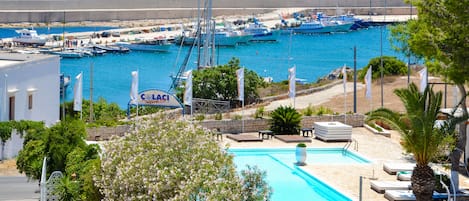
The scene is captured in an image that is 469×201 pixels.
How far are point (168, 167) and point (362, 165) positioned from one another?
10.4 metres

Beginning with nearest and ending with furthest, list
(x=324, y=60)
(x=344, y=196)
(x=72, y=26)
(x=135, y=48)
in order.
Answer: (x=344, y=196) < (x=324, y=60) < (x=135, y=48) < (x=72, y=26)

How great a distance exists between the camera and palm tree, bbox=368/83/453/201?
1728 centimetres

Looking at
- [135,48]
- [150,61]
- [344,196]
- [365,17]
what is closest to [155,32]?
[135,48]

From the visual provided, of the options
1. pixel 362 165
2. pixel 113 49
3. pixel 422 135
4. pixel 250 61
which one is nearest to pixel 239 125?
pixel 362 165

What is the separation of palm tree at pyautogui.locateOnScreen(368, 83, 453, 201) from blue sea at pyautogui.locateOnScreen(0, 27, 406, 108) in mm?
39813

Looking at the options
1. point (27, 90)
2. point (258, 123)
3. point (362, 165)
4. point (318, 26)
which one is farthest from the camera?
point (318, 26)

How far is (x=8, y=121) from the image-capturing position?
79.7ft

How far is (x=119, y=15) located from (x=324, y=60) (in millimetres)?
40728

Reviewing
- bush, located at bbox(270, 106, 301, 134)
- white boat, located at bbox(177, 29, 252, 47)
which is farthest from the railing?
white boat, located at bbox(177, 29, 252, 47)

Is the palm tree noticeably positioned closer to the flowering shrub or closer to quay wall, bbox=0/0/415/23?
the flowering shrub

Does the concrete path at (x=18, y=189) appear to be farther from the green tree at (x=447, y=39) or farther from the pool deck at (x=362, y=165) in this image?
the green tree at (x=447, y=39)

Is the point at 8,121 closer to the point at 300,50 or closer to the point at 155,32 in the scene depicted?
the point at 300,50

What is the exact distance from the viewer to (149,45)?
94.6m

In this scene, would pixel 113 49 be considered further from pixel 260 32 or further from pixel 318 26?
pixel 318 26
